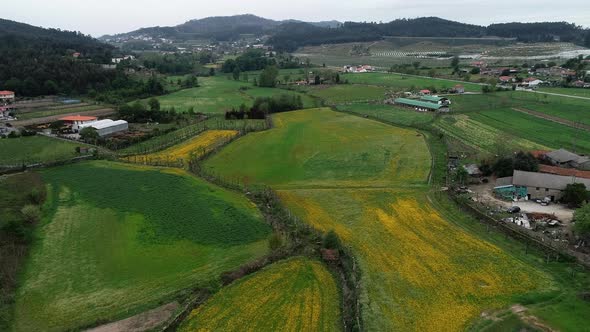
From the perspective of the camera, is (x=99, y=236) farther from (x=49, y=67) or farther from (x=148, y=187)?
(x=49, y=67)

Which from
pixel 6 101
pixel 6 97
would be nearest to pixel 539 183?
pixel 6 101

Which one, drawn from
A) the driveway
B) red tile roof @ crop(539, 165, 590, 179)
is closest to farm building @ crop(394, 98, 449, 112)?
red tile roof @ crop(539, 165, 590, 179)

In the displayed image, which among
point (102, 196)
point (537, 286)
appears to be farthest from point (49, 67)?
point (537, 286)

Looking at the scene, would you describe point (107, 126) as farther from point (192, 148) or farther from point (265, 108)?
point (265, 108)

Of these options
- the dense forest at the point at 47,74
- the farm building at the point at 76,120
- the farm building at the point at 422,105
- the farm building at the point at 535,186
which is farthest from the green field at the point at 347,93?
the farm building at the point at 535,186

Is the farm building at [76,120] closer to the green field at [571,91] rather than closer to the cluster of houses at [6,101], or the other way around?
the cluster of houses at [6,101]

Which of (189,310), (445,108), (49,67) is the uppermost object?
(49,67)
